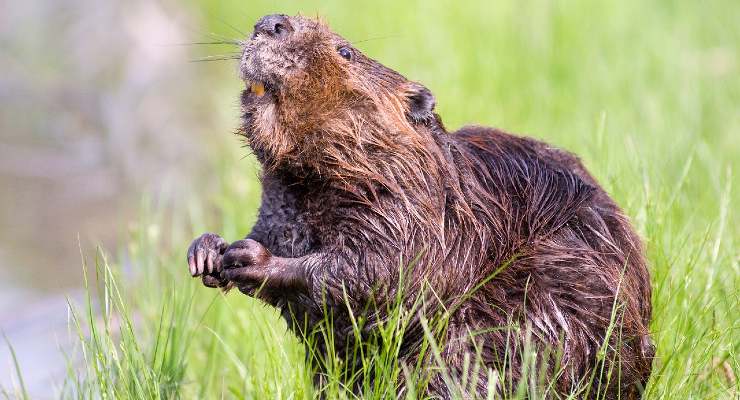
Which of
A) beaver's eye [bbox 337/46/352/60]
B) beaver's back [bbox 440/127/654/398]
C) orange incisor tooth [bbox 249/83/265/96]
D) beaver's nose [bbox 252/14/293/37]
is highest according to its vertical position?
beaver's nose [bbox 252/14/293/37]

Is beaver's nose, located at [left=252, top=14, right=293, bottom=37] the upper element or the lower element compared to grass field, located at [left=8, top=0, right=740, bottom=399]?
upper

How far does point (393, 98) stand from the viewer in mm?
3100

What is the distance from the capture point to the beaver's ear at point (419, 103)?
3.11m

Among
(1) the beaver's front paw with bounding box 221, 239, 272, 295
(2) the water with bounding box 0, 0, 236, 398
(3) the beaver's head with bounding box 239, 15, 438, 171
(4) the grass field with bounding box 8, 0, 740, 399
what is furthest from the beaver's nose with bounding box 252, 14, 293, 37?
(2) the water with bounding box 0, 0, 236, 398

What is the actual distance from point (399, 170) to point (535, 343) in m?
0.55

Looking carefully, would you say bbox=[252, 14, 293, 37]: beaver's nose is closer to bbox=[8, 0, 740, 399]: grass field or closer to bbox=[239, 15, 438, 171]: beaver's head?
bbox=[239, 15, 438, 171]: beaver's head

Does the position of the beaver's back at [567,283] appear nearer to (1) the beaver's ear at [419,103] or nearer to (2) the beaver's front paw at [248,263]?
(1) the beaver's ear at [419,103]

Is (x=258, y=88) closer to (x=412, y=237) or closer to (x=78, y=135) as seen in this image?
(x=412, y=237)

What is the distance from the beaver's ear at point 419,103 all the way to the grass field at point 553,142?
0.41 metres

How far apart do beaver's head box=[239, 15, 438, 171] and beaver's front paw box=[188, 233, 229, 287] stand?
26 centimetres

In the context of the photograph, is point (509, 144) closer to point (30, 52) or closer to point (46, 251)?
point (46, 251)

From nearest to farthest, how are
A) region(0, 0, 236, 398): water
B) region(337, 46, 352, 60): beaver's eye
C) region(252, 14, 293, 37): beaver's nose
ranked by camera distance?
region(252, 14, 293, 37): beaver's nose, region(337, 46, 352, 60): beaver's eye, region(0, 0, 236, 398): water

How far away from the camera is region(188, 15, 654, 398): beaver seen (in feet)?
9.48

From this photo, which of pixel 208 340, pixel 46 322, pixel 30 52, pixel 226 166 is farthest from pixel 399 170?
pixel 30 52
